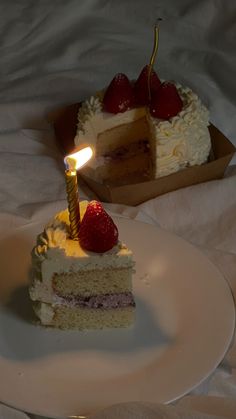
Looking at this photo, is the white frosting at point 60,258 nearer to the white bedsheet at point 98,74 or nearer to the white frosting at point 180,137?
the white bedsheet at point 98,74

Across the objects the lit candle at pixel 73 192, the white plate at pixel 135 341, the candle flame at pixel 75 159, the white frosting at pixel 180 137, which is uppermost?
the candle flame at pixel 75 159

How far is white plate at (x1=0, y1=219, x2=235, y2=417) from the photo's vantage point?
1.13 m

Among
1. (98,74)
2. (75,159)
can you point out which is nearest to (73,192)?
(75,159)

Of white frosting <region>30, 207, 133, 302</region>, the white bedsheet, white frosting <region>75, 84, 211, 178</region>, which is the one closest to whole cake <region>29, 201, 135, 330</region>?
white frosting <region>30, 207, 133, 302</region>

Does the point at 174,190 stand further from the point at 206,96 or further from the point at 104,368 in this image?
the point at 104,368

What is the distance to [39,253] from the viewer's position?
126 cm

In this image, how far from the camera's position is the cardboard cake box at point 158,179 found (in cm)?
165

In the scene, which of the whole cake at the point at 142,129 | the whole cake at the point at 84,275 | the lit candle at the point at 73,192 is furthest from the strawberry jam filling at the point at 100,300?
the whole cake at the point at 142,129

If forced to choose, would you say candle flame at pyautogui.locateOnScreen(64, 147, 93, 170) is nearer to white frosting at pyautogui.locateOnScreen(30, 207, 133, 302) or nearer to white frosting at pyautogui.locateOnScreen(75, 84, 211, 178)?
white frosting at pyautogui.locateOnScreen(30, 207, 133, 302)

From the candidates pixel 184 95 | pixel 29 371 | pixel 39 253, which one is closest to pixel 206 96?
pixel 184 95

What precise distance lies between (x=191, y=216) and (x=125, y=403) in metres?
0.65

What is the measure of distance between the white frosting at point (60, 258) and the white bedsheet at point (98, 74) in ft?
0.92

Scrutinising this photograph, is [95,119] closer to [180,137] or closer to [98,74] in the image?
[180,137]

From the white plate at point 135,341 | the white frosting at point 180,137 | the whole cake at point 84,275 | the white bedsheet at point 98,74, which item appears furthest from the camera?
the white frosting at point 180,137
